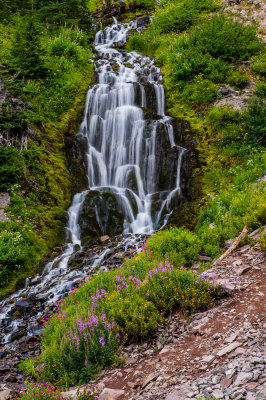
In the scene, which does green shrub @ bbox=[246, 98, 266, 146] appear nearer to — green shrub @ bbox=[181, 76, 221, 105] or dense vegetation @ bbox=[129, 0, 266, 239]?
dense vegetation @ bbox=[129, 0, 266, 239]

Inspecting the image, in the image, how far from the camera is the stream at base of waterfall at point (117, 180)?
7.69 meters

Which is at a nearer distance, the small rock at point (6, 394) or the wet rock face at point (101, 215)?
the small rock at point (6, 394)

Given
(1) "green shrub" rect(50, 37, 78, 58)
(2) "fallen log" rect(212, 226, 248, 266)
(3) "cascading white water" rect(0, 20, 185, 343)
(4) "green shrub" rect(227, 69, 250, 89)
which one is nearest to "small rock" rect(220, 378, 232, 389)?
(2) "fallen log" rect(212, 226, 248, 266)

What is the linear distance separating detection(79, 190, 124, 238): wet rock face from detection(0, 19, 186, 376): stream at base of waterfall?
0.04 m

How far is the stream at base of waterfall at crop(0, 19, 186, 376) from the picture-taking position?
7687 millimetres

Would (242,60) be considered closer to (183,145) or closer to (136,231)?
(183,145)

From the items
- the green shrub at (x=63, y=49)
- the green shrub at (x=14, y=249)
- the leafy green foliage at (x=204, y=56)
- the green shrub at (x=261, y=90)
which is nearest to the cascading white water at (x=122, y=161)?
the green shrub at (x=14, y=249)

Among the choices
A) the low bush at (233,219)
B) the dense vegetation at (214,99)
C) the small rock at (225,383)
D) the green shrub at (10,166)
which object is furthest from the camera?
the green shrub at (10,166)

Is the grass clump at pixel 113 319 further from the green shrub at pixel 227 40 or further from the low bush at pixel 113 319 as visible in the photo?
the green shrub at pixel 227 40

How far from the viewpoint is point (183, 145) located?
12.6m

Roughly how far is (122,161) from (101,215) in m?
3.15

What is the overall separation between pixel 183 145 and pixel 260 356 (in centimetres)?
1059

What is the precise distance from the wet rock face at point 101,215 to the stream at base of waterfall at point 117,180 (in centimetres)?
4

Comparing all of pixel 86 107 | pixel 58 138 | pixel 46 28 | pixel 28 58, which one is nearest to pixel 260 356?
pixel 58 138
